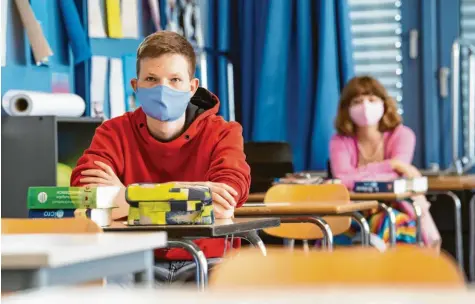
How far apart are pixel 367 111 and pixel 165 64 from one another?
2.58m

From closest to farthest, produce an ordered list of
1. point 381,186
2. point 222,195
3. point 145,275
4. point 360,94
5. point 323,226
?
point 145,275
point 222,195
point 323,226
point 381,186
point 360,94

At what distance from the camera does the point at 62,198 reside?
10.6ft

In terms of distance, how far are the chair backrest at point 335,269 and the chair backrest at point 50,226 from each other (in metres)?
0.93

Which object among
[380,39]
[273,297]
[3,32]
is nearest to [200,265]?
[273,297]

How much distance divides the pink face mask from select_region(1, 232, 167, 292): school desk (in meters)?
3.87

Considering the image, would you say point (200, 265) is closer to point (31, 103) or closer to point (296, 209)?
point (296, 209)

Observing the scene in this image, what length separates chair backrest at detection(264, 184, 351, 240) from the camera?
496cm

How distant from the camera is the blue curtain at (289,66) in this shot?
6926 mm

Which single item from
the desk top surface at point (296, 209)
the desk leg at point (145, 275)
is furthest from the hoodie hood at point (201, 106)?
the desk leg at point (145, 275)

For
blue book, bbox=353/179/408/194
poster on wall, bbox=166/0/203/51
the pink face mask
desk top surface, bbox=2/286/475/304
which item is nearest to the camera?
desk top surface, bbox=2/286/475/304

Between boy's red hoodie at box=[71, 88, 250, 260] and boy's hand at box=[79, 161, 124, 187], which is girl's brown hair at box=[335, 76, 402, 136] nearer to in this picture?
boy's red hoodie at box=[71, 88, 250, 260]

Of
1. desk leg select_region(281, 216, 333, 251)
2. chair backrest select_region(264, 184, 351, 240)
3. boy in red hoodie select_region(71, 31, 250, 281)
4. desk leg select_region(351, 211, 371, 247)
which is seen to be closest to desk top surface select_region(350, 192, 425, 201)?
chair backrest select_region(264, 184, 351, 240)

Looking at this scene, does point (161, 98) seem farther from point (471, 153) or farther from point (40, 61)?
point (471, 153)

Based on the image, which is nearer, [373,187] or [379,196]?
[379,196]
